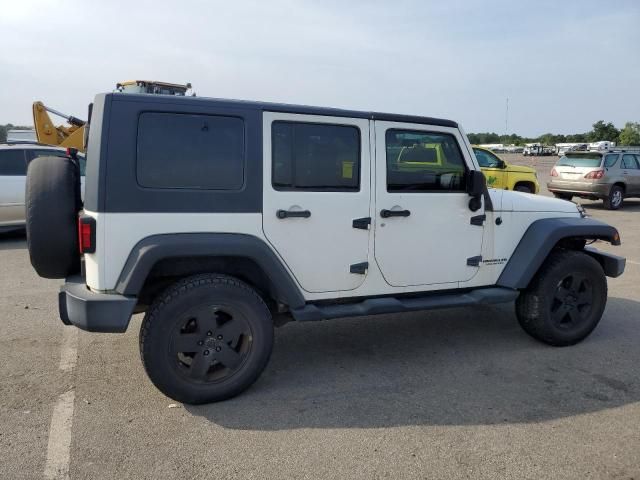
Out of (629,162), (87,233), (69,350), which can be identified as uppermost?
(629,162)

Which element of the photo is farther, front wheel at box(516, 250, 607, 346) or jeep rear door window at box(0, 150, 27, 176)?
jeep rear door window at box(0, 150, 27, 176)

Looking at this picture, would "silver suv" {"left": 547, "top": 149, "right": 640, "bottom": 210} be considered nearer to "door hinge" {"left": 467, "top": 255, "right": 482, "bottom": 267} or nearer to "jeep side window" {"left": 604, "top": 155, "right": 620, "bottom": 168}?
"jeep side window" {"left": 604, "top": 155, "right": 620, "bottom": 168}

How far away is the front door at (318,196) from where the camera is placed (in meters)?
3.71

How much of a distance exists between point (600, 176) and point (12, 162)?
14.0 metres

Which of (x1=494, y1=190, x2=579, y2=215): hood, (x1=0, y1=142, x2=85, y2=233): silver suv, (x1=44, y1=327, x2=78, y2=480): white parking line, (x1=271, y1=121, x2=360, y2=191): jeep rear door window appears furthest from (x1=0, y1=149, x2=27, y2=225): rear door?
(x1=494, y1=190, x2=579, y2=215): hood

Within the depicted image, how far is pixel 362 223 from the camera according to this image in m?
3.95

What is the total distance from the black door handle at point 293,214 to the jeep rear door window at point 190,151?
32 cm

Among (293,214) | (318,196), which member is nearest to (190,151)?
(293,214)

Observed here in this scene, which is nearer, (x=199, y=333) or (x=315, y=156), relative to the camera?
(x=199, y=333)

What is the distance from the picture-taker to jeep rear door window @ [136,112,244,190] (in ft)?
11.2

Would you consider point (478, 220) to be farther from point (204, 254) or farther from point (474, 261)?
point (204, 254)

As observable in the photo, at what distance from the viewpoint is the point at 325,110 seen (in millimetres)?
3875

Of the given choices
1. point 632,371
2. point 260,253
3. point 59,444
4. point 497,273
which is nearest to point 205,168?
point 260,253

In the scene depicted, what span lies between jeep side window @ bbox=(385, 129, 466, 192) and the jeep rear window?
1255cm
